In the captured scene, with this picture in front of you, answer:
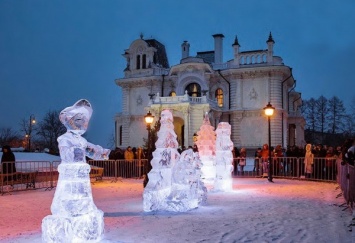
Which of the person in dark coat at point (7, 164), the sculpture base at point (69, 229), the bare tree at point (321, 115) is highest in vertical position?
the bare tree at point (321, 115)

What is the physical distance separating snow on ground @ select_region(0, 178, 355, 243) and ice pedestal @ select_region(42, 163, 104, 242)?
548 mm

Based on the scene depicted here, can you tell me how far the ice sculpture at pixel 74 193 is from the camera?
23.7ft

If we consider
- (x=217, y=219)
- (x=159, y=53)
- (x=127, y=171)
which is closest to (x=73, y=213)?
(x=217, y=219)

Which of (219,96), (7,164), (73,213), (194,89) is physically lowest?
(73,213)

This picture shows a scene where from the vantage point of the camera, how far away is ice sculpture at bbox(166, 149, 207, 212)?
11.3m

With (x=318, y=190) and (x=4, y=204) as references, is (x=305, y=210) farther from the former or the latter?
(x=4, y=204)

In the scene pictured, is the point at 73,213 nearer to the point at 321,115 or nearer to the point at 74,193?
the point at 74,193

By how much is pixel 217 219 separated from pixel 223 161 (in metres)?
6.86

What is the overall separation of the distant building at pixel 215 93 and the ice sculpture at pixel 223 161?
77.5 feet

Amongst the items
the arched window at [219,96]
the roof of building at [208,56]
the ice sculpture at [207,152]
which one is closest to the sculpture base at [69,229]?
the ice sculpture at [207,152]

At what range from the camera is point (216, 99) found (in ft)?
152

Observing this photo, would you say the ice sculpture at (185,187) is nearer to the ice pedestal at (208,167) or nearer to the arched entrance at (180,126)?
the ice pedestal at (208,167)

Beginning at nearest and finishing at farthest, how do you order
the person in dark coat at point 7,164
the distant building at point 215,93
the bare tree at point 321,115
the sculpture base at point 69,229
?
the sculpture base at point 69,229, the person in dark coat at point 7,164, the distant building at point 215,93, the bare tree at point 321,115

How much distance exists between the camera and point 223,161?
1667 cm
